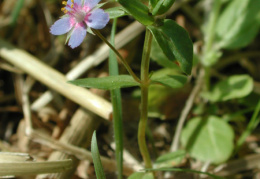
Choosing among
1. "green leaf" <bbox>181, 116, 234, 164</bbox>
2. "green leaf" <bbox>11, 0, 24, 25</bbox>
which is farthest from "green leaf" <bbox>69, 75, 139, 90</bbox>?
"green leaf" <bbox>11, 0, 24, 25</bbox>

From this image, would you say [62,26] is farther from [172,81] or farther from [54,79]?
[54,79]

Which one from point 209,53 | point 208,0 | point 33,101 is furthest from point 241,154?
point 33,101

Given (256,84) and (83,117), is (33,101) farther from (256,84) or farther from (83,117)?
(256,84)

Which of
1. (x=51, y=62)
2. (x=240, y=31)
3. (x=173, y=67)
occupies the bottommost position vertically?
(x=173, y=67)

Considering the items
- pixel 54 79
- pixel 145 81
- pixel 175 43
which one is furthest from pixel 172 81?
pixel 54 79

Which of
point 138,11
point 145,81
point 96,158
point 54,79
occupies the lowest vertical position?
point 96,158

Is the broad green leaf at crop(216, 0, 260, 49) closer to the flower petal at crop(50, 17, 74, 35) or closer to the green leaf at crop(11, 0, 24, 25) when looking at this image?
the flower petal at crop(50, 17, 74, 35)

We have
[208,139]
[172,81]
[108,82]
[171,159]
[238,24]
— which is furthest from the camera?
[238,24]
